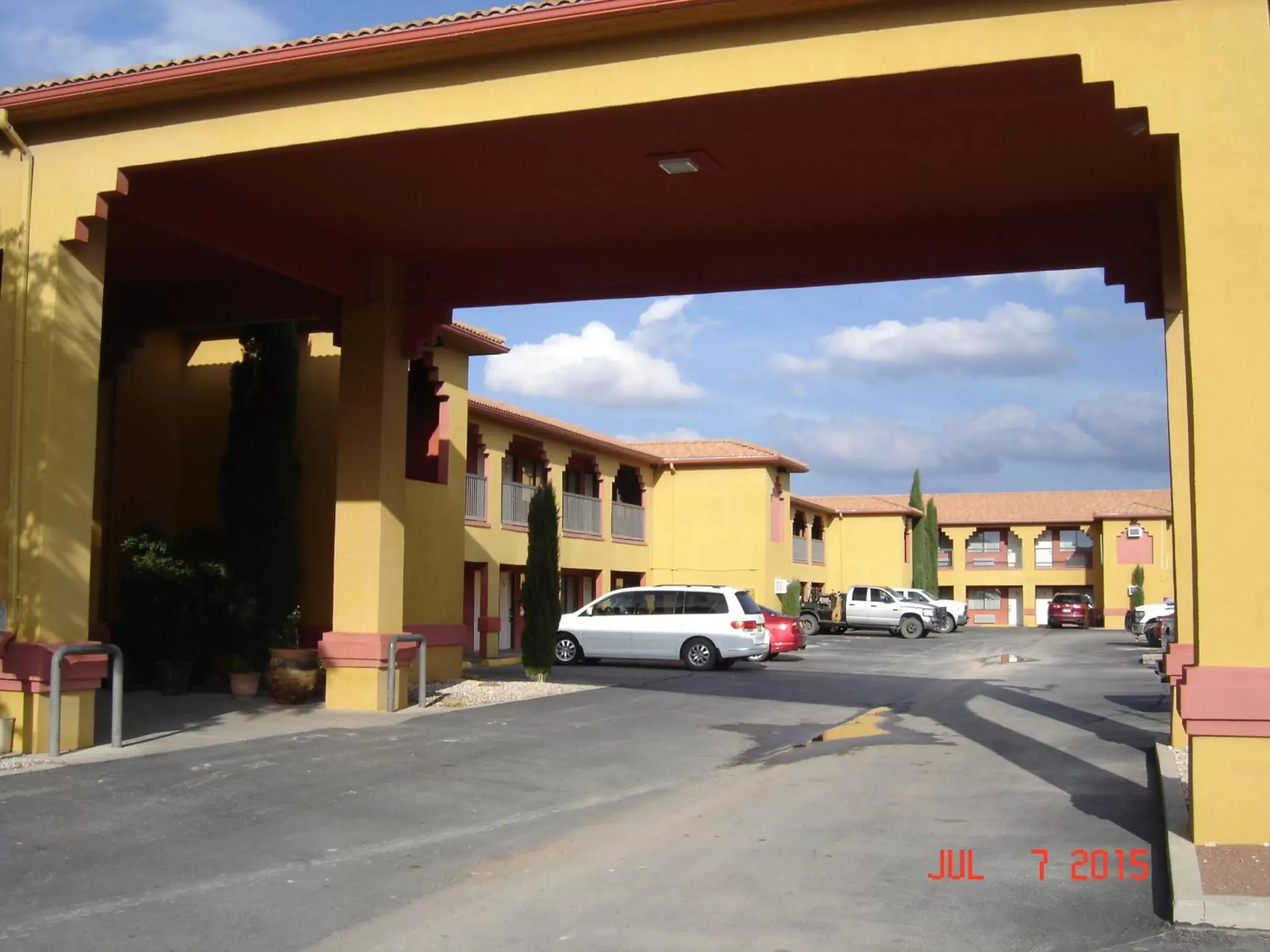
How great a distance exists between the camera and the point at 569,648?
2616 cm

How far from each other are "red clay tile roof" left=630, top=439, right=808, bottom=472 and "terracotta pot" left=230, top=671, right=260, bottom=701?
24703 mm

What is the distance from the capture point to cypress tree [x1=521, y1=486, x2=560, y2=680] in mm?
20141

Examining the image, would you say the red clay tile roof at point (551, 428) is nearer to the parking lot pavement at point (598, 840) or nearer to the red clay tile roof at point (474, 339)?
the red clay tile roof at point (474, 339)

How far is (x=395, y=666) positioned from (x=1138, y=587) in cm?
5161

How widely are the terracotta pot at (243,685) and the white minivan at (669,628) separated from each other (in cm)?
901

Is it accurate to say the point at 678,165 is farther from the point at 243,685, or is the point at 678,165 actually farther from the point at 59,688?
the point at 243,685

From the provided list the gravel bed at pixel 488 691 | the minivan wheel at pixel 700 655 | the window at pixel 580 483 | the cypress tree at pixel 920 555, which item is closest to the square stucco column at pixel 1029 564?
the cypress tree at pixel 920 555

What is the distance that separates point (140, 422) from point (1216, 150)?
15615mm

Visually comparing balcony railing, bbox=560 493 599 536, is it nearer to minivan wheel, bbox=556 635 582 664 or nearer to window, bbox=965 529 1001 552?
minivan wheel, bbox=556 635 582 664

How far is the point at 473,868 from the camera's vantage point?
764 centimetres

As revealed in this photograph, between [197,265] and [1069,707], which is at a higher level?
[197,265]

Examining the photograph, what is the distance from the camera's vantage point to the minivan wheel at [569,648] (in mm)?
26125

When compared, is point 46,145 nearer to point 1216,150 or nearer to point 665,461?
point 1216,150

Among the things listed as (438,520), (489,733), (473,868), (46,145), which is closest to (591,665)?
(438,520)
